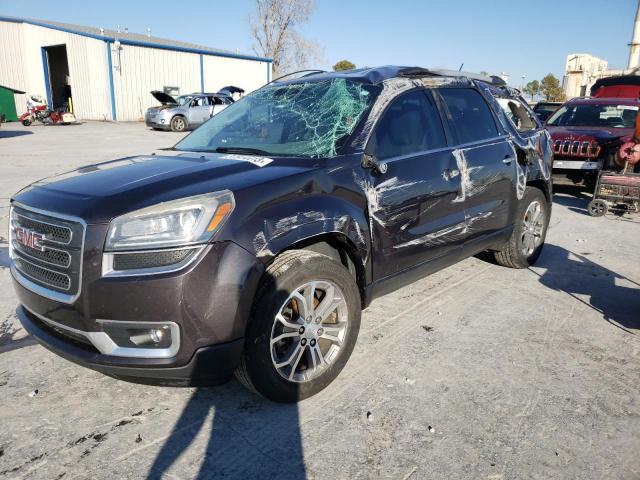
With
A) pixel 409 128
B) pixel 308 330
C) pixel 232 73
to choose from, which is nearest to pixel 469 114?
pixel 409 128

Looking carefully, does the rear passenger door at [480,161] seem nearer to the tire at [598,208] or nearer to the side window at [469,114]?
the side window at [469,114]

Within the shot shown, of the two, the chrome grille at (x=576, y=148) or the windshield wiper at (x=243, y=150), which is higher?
the windshield wiper at (x=243, y=150)

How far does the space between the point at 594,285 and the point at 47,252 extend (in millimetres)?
4480

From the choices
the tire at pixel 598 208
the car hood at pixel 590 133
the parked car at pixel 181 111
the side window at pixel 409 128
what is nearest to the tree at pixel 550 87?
the parked car at pixel 181 111

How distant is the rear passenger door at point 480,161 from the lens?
12.5 ft

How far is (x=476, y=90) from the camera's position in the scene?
168 inches

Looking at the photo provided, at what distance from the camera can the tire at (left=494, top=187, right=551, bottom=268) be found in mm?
4691

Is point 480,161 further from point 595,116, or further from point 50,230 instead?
point 595,116

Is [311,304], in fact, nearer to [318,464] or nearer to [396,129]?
[318,464]

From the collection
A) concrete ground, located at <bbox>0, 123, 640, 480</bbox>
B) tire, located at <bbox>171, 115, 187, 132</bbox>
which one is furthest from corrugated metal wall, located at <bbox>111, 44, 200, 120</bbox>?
concrete ground, located at <bbox>0, 123, 640, 480</bbox>

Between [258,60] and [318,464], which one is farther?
[258,60]

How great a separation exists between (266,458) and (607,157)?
25.4 feet

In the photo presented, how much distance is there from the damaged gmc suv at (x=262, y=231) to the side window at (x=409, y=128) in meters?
0.01

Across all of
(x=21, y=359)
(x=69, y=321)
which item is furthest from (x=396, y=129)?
(x=21, y=359)
